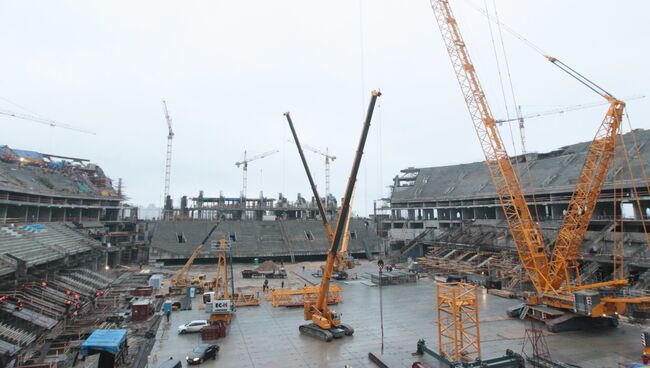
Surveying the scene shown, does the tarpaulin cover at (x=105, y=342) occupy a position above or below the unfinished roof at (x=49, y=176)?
below

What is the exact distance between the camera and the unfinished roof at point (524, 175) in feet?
198

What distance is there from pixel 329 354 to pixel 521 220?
2679cm

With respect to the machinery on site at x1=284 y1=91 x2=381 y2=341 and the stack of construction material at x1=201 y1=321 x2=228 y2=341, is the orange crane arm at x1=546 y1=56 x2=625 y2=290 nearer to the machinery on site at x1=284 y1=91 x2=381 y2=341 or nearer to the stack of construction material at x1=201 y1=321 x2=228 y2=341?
the machinery on site at x1=284 y1=91 x2=381 y2=341

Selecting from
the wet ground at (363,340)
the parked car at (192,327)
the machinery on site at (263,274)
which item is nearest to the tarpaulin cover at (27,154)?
the machinery on site at (263,274)

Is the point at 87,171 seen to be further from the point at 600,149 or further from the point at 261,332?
the point at 600,149

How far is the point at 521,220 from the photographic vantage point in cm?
3819

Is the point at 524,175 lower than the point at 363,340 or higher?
higher

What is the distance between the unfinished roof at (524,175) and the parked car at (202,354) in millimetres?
42358

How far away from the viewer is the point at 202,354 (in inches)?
847

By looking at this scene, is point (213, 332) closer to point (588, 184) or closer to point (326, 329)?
point (326, 329)

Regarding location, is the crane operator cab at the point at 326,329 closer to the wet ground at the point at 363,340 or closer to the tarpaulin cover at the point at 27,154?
the wet ground at the point at 363,340

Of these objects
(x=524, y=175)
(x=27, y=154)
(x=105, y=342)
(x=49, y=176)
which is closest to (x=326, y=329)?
(x=105, y=342)

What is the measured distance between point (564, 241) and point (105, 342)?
131ft

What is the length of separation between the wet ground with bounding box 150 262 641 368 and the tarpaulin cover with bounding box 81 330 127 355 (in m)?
2.58
